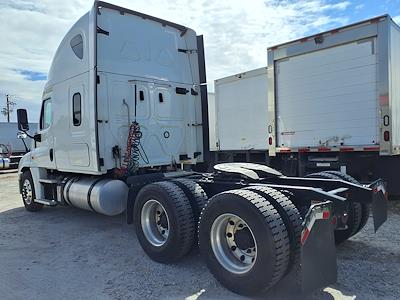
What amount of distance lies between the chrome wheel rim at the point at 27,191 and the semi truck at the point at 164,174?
0.02m

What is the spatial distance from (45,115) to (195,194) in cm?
468

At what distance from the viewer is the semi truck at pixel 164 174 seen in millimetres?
3686

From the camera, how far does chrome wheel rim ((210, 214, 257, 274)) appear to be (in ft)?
12.9

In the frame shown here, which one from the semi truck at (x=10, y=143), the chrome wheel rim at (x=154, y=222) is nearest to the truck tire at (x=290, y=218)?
the chrome wheel rim at (x=154, y=222)

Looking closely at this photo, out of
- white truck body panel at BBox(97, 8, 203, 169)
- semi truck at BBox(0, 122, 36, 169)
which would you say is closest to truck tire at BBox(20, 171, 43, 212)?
white truck body panel at BBox(97, 8, 203, 169)

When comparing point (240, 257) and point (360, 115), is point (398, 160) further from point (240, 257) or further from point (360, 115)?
point (240, 257)

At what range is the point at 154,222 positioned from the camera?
5.26 meters

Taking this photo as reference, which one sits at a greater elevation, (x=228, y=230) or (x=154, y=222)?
(x=228, y=230)

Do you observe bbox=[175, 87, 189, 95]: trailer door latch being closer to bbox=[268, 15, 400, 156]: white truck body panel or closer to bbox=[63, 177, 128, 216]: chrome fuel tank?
bbox=[63, 177, 128, 216]: chrome fuel tank

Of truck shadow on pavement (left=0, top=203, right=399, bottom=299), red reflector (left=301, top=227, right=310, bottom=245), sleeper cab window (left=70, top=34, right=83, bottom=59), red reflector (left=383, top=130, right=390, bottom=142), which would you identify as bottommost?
truck shadow on pavement (left=0, top=203, right=399, bottom=299)

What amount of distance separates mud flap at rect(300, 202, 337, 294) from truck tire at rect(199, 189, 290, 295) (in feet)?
0.77

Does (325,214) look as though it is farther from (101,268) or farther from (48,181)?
(48,181)

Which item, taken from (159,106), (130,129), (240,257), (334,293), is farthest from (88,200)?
(334,293)

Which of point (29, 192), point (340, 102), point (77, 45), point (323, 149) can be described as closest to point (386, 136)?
point (340, 102)
